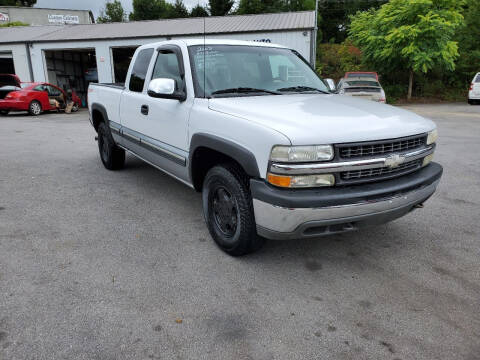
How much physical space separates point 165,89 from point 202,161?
74cm

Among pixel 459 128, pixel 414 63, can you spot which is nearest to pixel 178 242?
pixel 459 128

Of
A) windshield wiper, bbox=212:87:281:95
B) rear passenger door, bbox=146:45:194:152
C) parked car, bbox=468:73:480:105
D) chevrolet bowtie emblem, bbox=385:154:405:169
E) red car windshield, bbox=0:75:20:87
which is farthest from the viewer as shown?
parked car, bbox=468:73:480:105

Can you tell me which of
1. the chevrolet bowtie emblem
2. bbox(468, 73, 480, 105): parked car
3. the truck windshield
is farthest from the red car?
bbox(468, 73, 480, 105): parked car

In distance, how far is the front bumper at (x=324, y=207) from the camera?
2631 mm

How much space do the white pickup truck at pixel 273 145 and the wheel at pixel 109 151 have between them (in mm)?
1642

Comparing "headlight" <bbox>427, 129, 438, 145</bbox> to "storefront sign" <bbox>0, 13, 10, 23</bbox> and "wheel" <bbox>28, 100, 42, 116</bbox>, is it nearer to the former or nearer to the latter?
"wheel" <bbox>28, 100, 42, 116</bbox>

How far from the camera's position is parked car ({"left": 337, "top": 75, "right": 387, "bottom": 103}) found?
13.4 meters

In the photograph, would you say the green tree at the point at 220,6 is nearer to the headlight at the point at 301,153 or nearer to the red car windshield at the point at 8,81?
the red car windshield at the point at 8,81

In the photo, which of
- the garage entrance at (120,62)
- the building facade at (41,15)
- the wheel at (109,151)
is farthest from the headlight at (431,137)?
the building facade at (41,15)

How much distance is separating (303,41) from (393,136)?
16.5 metres

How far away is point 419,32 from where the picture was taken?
63.2 ft

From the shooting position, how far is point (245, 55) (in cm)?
396

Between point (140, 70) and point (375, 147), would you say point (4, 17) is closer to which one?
point (140, 70)

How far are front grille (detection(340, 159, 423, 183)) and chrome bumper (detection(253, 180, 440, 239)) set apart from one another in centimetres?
17
